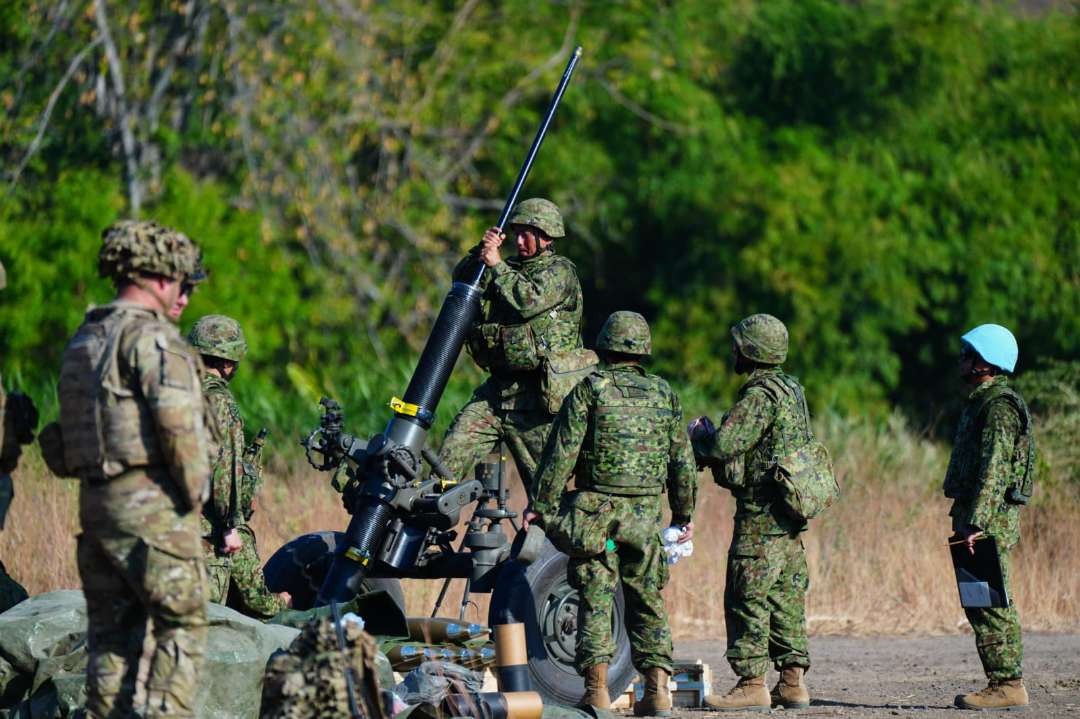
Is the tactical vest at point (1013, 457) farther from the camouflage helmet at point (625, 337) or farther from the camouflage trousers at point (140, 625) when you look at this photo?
the camouflage trousers at point (140, 625)

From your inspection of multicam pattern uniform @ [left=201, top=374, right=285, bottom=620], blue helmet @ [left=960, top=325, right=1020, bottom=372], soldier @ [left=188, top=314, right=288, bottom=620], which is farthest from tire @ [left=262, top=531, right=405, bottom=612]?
blue helmet @ [left=960, top=325, right=1020, bottom=372]

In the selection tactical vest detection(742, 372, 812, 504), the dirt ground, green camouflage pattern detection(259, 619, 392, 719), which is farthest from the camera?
the dirt ground

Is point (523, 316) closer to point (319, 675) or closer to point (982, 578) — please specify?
point (982, 578)

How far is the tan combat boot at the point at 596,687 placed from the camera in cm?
825

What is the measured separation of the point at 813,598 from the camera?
12953 mm

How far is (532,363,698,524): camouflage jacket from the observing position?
27.0 feet

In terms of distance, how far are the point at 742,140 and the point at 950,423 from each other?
468 centimetres

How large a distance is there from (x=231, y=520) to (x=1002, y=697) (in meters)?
3.95

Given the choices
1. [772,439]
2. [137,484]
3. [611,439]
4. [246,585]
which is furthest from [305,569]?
[137,484]

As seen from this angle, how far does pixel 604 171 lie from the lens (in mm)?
23281

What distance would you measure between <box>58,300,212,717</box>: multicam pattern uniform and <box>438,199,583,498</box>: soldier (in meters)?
3.47

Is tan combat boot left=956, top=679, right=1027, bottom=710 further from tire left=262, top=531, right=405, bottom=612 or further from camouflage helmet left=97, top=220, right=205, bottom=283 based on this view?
camouflage helmet left=97, top=220, right=205, bottom=283

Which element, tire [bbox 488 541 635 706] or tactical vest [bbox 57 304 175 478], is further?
tire [bbox 488 541 635 706]

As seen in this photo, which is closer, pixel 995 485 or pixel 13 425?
pixel 13 425
